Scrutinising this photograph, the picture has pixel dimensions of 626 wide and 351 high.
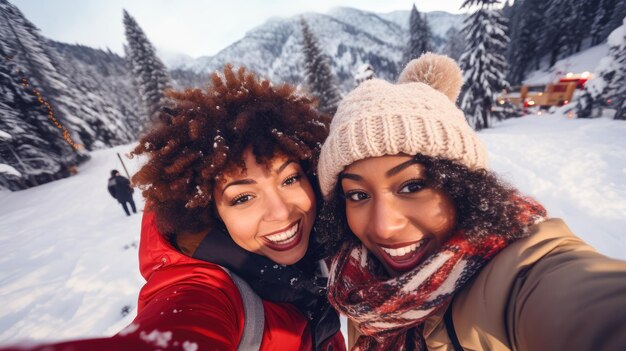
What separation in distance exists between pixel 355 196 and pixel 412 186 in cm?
42

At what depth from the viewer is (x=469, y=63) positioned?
1759cm

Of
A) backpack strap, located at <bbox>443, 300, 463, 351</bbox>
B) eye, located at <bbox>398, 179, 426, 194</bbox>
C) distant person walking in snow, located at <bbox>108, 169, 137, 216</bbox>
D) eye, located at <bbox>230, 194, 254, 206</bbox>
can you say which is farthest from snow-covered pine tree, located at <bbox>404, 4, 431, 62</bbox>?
backpack strap, located at <bbox>443, 300, 463, 351</bbox>

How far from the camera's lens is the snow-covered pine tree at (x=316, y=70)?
677 inches

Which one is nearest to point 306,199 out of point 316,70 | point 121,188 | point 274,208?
point 274,208

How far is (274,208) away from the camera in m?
1.94

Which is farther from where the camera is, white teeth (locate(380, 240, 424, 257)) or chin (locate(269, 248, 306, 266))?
chin (locate(269, 248, 306, 266))

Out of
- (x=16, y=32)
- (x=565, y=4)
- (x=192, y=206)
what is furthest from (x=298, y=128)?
(x=565, y=4)

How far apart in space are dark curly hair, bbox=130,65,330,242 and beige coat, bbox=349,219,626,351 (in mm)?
1423

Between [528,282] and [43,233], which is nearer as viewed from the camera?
[528,282]

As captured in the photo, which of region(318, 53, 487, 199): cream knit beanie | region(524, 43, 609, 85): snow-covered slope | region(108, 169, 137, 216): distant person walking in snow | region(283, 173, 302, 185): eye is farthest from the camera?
region(524, 43, 609, 85): snow-covered slope

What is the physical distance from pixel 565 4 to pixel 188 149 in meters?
59.7

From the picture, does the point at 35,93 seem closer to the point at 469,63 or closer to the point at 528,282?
the point at 528,282

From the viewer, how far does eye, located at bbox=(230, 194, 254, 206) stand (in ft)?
6.33

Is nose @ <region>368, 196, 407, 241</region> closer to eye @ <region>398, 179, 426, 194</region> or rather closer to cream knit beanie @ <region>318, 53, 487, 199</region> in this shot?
eye @ <region>398, 179, 426, 194</region>
